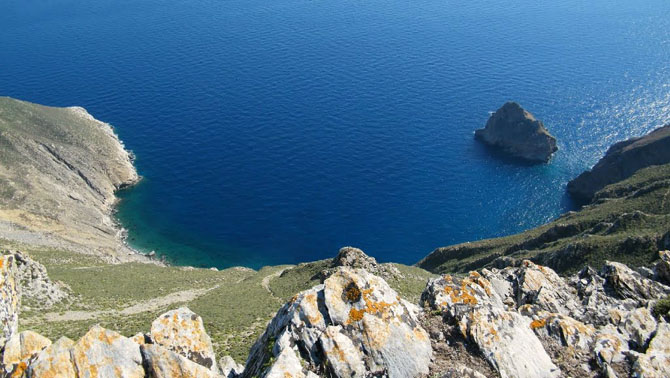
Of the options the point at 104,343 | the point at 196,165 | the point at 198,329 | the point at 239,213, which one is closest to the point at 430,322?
the point at 198,329

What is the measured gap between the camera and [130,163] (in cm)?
14588

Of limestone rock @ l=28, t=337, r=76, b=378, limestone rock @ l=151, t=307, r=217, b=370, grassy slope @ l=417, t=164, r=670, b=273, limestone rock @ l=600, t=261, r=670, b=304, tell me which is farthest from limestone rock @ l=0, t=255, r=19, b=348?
grassy slope @ l=417, t=164, r=670, b=273

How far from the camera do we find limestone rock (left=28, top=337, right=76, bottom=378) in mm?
21875

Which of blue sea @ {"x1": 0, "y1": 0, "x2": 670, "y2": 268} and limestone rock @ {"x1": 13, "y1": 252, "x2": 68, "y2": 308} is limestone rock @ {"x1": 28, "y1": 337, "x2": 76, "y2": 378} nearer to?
limestone rock @ {"x1": 13, "y1": 252, "x2": 68, "y2": 308}

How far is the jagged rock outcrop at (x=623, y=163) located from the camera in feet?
398

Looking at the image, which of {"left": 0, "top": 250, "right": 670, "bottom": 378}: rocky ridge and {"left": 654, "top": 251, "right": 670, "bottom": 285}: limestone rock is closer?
{"left": 0, "top": 250, "right": 670, "bottom": 378}: rocky ridge

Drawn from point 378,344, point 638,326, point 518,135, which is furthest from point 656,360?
point 518,135

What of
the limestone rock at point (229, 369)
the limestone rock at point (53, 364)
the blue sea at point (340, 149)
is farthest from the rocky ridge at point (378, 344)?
the blue sea at point (340, 149)

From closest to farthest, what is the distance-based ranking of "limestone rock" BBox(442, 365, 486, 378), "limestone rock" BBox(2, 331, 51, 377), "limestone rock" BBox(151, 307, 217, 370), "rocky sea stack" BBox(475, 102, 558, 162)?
"limestone rock" BBox(442, 365, 486, 378) < "limestone rock" BBox(2, 331, 51, 377) < "limestone rock" BBox(151, 307, 217, 370) < "rocky sea stack" BBox(475, 102, 558, 162)

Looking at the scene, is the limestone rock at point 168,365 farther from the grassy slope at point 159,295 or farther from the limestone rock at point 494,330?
the grassy slope at point 159,295

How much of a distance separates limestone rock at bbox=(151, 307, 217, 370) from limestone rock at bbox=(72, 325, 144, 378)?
159 centimetres

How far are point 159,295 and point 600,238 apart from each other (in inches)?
2263

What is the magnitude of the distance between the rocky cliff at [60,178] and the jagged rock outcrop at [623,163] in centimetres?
10928

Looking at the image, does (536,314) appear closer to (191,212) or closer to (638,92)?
(191,212)
